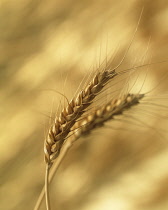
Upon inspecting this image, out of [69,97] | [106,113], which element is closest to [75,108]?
[106,113]

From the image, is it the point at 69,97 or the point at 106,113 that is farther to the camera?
the point at 69,97

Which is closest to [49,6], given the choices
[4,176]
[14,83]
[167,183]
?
[14,83]

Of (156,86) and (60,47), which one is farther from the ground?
(60,47)

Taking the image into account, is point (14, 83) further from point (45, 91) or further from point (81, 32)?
point (81, 32)

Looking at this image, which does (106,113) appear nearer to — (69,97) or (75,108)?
(75,108)

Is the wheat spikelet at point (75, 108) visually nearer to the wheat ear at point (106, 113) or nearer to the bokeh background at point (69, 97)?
the wheat ear at point (106, 113)
